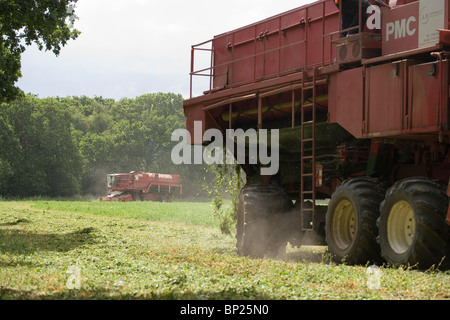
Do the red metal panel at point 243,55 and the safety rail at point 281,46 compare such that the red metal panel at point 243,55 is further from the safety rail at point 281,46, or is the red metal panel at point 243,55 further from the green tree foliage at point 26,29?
the green tree foliage at point 26,29

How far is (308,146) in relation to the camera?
14.4 meters

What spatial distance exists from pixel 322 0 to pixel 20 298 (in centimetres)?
874

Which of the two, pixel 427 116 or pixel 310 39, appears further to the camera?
pixel 310 39

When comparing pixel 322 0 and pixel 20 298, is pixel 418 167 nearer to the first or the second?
pixel 322 0

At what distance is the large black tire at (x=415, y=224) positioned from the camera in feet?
31.9

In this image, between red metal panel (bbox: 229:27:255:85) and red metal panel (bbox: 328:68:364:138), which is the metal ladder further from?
red metal panel (bbox: 229:27:255:85)

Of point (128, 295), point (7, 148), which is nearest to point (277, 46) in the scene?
point (128, 295)

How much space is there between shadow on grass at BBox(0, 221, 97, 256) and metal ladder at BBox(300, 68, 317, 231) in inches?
202

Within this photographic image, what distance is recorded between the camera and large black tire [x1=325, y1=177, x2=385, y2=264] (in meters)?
11.4

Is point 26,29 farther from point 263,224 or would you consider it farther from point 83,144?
point 83,144

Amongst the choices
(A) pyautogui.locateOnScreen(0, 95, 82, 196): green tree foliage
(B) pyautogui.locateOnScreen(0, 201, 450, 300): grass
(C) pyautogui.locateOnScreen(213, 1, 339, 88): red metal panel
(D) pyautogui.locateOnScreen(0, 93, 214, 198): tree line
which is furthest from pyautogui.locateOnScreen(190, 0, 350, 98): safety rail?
(A) pyautogui.locateOnScreen(0, 95, 82, 196): green tree foliage

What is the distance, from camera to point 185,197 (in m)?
91.9

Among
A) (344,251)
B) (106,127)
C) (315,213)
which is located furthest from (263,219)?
(106,127)

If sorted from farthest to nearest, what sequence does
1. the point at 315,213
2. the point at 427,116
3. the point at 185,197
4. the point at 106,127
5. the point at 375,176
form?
the point at 106,127 → the point at 185,197 → the point at 315,213 → the point at 375,176 → the point at 427,116
